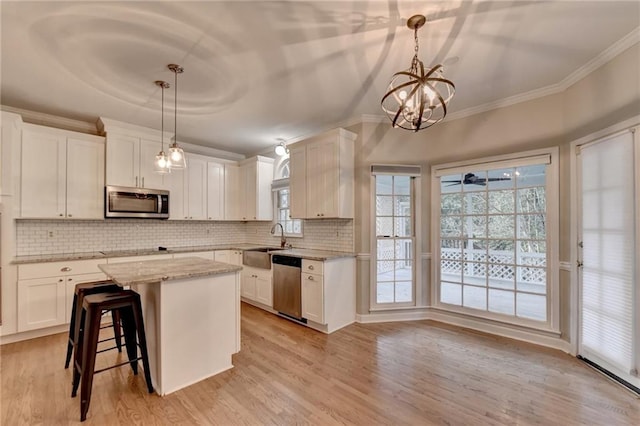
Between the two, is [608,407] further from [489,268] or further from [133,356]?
[133,356]

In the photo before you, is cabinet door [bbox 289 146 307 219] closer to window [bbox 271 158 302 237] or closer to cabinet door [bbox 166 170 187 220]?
window [bbox 271 158 302 237]

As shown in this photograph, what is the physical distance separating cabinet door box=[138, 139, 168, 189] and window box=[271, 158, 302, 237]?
6.11 feet

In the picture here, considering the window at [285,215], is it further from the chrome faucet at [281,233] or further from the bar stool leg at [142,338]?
the bar stool leg at [142,338]

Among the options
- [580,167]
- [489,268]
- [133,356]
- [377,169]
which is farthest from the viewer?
[377,169]

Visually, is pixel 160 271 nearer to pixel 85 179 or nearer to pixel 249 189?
pixel 85 179

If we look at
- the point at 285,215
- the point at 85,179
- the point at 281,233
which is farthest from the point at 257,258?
the point at 85,179

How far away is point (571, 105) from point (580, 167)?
62cm

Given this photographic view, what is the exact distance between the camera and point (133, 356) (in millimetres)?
2430

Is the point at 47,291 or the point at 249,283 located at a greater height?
the point at 47,291

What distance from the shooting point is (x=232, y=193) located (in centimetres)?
531

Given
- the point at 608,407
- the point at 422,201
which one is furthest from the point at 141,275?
the point at 608,407

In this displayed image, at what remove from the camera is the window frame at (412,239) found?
3.78 metres

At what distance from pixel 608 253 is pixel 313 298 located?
2.86m

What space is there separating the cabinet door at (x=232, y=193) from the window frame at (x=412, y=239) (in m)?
2.64
